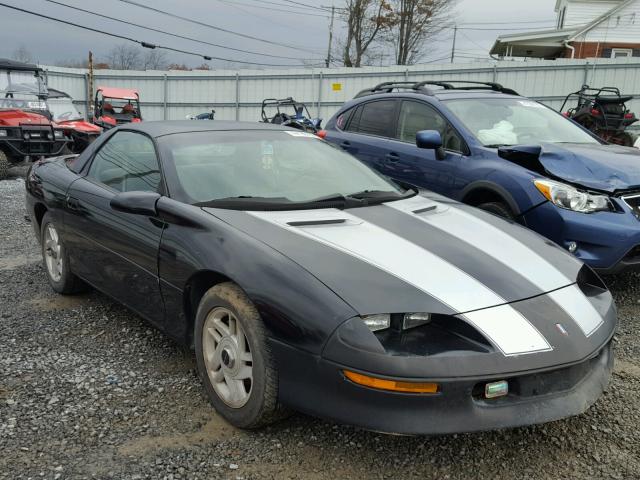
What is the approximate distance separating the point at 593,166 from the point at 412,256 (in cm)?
248

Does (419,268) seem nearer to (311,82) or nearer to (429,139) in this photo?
(429,139)

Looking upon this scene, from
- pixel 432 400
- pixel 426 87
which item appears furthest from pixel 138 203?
pixel 426 87

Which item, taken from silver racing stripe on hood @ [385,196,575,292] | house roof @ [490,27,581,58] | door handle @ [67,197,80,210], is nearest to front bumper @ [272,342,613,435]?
silver racing stripe on hood @ [385,196,575,292]

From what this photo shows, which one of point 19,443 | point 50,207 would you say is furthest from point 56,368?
point 50,207

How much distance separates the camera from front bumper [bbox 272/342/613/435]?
6.78 feet

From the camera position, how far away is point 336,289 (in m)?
2.23

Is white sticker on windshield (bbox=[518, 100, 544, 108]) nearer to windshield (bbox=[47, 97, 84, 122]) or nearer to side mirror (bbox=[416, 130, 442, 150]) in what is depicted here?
side mirror (bbox=[416, 130, 442, 150])

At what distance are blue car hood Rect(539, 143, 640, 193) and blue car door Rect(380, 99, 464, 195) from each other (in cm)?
78

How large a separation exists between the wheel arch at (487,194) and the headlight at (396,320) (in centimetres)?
238

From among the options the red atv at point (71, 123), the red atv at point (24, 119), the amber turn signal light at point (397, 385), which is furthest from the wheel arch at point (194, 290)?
the red atv at point (71, 123)

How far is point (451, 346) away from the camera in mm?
2143

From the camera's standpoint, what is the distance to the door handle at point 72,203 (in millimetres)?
3778

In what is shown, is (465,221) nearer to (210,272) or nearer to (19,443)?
(210,272)

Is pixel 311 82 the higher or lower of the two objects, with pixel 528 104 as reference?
A: higher
